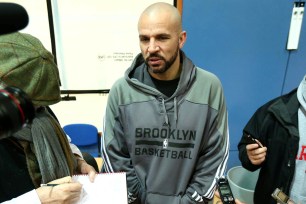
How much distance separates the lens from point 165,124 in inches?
49.3

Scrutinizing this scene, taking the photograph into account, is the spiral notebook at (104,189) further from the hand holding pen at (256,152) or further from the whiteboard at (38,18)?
the whiteboard at (38,18)

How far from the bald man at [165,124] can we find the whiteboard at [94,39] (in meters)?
1.03

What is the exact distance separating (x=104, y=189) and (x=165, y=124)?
16.2 inches

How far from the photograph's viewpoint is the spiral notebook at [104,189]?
38.5 inches

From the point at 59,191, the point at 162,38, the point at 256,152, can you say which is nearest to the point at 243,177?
the point at 256,152

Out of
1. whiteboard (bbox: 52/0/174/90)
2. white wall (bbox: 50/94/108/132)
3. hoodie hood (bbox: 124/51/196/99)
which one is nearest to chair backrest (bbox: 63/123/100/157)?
white wall (bbox: 50/94/108/132)

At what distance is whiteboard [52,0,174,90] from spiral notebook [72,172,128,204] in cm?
143

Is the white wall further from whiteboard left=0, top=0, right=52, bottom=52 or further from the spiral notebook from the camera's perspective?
the spiral notebook

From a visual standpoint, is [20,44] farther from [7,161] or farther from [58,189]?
[58,189]

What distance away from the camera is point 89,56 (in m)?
2.31

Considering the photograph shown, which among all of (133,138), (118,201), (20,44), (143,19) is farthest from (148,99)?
(20,44)

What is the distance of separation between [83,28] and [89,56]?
0.24 metres

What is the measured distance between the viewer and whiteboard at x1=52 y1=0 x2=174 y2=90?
7.16 ft

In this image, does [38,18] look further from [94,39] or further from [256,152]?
[256,152]
